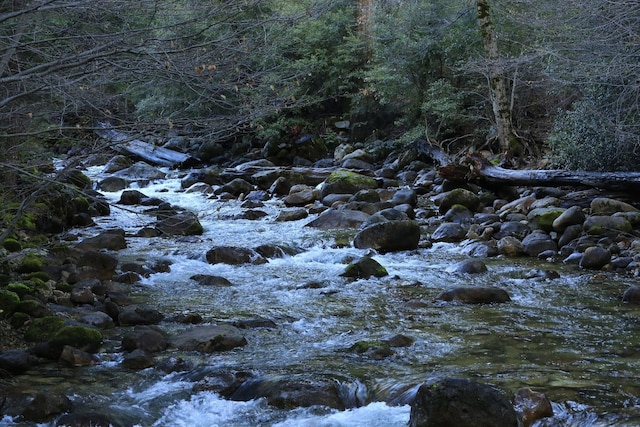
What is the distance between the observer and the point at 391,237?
37.3ft

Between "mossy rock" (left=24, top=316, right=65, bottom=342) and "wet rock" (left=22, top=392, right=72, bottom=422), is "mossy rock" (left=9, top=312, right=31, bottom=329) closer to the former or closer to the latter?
"mossy rock" (left=24, top=316, right=65, bottom=342)

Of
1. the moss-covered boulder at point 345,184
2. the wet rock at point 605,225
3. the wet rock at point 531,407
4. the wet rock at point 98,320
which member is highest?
the wet rock at point 531,407

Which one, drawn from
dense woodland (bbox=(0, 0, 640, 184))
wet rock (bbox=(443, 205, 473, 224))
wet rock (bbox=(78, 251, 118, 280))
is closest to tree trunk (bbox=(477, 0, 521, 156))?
dense woodland (bbox=(0, 0, 640, 184))

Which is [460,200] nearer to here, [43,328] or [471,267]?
[471,267]

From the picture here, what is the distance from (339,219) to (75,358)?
7968mm

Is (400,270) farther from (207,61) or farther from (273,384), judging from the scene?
(207,61)

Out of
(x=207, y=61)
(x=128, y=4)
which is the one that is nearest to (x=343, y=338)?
(x=207, y=61)

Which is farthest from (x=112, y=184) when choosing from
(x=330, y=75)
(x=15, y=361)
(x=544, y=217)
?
(x=15, y=361)

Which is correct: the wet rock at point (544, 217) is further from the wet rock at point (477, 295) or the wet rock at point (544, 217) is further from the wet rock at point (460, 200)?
the wet rock at point (477, 295)

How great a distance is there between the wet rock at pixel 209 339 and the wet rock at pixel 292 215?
25.6 feet

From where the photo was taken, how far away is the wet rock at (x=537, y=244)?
10633 millimetres

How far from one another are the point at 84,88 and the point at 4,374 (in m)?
2.46

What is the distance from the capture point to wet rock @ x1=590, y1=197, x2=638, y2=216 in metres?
11.8

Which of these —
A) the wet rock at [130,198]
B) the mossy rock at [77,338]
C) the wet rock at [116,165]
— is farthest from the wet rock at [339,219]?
the wet rock at [116,165]
